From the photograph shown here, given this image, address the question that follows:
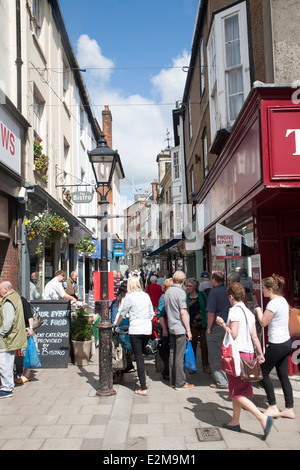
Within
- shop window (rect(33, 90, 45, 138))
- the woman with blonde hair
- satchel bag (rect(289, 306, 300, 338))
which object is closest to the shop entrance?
satchel bag (rect(289, 306, 300, 338))

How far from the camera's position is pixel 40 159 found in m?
10.6

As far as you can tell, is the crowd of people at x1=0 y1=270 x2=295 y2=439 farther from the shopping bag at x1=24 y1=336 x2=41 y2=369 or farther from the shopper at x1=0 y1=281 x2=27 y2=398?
the shopping bag at x1=24 y1=336 x2=41 y2=369

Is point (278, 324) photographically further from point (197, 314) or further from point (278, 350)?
point (197, 314)

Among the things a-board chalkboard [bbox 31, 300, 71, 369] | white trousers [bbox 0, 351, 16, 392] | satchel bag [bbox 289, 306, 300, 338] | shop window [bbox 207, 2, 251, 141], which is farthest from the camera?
shop window [bbox 207, 2, 251, 141]

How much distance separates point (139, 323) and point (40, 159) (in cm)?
643

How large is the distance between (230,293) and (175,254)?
15765 millimetres

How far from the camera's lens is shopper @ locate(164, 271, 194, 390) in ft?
20.6

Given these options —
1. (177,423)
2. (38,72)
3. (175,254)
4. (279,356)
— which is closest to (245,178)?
(279,356)

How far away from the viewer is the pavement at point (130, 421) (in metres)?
4.15

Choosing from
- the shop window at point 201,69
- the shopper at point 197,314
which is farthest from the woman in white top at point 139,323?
the shop window at point 201,69

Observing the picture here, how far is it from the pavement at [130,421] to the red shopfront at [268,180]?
1.79 meters

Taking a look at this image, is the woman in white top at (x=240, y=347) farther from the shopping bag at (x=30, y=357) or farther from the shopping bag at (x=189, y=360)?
the shopping bag at (x=30, y=357)

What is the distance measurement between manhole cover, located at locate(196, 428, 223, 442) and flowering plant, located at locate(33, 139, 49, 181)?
797 centimetres
